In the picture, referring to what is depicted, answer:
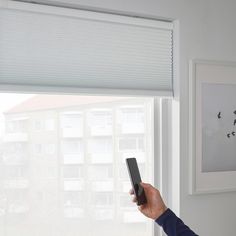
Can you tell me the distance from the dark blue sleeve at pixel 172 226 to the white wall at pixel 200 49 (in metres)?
0.97

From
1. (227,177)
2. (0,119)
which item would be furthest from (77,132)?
(227,177)

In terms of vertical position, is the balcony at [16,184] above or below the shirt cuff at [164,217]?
above

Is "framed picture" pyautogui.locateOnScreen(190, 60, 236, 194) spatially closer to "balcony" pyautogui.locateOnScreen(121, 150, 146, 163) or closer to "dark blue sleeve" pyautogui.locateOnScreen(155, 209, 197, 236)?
"balcony" pyautogui.locateOnScreen(121, 150, 146, 163)

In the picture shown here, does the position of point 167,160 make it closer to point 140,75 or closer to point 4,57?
point 140,75

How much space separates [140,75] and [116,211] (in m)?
0.73

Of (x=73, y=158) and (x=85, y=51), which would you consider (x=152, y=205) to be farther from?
(x=85, y=51)

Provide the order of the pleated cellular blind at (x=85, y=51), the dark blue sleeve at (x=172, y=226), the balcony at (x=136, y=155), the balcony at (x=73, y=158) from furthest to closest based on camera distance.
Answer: the balcony at (x=136, y=155), the balcony at (x=73, y=158), the pleated cellular blind at (x=85, y=51), the dark blue sleeve at (x=172, y=226)

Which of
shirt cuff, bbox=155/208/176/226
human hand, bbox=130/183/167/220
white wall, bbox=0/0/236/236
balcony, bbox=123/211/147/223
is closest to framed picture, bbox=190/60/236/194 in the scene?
white wall, bbox=0/0/236/236

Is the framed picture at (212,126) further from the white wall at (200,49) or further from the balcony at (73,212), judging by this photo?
the balcony at (73,212)

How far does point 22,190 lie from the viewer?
2.01m

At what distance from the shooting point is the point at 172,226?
1310 millimetres

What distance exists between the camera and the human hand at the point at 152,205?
1.40m

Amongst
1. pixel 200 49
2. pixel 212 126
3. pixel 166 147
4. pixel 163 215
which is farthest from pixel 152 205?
pixel 200 49

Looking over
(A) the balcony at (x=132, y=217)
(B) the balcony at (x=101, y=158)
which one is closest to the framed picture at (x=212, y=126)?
(A) the balcony at (x=132, y=217)
